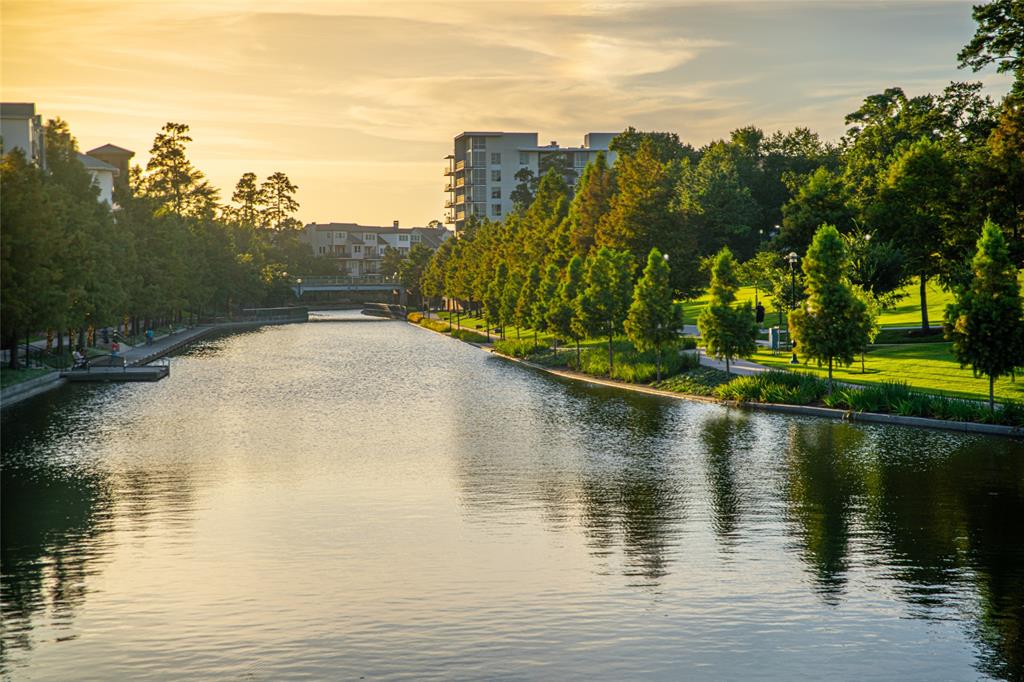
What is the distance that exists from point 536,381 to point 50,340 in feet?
98.6

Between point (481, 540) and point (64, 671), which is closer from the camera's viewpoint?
point (64, 671)

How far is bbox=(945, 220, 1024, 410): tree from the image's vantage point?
37.4 metres

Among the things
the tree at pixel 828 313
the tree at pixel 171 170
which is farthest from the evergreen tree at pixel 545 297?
the tree at pixel 171 170

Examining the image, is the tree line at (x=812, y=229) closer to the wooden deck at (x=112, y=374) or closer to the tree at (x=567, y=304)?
the tree at (x=567, y=304)

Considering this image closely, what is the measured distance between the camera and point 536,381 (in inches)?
2333

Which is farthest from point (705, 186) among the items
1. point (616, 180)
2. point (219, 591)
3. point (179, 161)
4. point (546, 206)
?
point (219, 591)

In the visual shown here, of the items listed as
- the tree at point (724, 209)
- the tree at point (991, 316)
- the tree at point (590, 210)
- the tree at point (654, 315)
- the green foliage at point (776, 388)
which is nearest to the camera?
the tree at point (991, 316)

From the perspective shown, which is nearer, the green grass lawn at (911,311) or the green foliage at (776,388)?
the green foliage at (776,388)

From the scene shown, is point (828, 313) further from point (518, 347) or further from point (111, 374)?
point (111, 374)

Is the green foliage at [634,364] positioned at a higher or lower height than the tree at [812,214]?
lower

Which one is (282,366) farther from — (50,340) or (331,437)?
(331,437)

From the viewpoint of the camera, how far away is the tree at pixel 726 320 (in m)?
50.2

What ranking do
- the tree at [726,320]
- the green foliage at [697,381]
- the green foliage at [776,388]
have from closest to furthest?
the green foliage at [776,388] < the green foliage at [697,381] < the tree at [726,320]

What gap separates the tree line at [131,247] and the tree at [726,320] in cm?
3324
